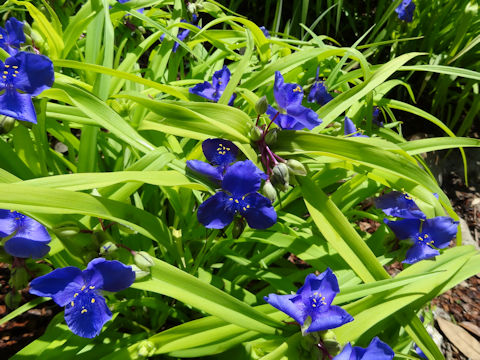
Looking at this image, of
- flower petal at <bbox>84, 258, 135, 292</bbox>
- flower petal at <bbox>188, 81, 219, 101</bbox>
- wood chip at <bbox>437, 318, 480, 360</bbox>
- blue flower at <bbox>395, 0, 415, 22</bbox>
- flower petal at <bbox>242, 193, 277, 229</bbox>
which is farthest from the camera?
blue flower at <bbox>395, 0, 415, 22</bbox>

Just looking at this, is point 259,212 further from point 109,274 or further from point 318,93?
point 318,93

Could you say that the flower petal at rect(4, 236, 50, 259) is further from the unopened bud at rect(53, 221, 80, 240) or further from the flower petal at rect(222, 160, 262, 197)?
the flower petal at rect(222, 160, 262, 197)

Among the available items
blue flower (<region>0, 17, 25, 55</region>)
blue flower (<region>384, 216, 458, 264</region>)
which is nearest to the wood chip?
blue flower (<region>384, 216, 458, 264</region>)

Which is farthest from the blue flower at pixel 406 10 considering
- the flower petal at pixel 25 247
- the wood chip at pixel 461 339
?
the flower petal at pixel 25 247

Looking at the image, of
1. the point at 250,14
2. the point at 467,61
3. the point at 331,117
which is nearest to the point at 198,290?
the point at 331,117

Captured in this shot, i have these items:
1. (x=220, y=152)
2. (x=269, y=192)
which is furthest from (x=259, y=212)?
(x=220, y=152)
